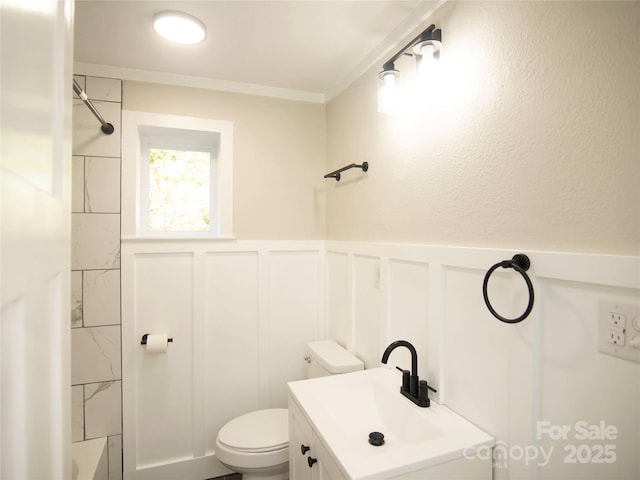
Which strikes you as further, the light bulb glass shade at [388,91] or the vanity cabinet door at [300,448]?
the light bulb glass shade at [388,91]

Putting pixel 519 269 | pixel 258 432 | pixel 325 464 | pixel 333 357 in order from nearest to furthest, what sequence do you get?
pixel 519 269, pixel 325 464, pixel 258 432, pixel 333 357

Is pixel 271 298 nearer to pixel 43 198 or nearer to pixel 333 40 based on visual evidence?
pixel 333 40

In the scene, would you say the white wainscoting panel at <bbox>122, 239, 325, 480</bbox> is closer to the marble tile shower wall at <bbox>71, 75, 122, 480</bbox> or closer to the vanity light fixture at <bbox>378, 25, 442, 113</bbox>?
the marble tile shower wall at <bbox>71, 75, 122, 480</bbox>

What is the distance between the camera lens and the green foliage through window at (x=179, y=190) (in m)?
2.16

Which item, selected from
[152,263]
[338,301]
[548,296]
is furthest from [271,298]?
[548,296]

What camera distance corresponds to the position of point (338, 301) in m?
2.13

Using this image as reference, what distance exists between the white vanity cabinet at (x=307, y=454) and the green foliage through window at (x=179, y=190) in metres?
1.37

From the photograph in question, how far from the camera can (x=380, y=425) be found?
135cm

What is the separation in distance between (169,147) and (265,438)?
183cm

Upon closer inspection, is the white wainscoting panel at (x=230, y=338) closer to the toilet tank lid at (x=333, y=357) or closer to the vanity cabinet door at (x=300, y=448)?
the toilet tank lid at (x=333, y=357)

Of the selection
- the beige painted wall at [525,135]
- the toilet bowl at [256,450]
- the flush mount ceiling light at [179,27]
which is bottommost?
the toilet bowl at [256,450]

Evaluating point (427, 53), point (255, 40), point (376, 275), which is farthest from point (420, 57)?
point (376, 275)

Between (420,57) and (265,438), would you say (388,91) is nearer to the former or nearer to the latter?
(420,57)

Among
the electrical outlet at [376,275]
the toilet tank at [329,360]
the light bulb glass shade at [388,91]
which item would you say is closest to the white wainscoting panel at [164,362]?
the toilet tank at [329,360]
